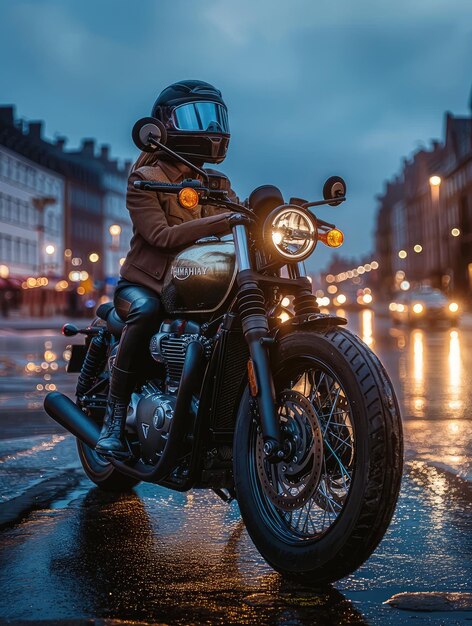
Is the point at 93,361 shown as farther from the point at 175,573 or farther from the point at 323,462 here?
the point at 323,462

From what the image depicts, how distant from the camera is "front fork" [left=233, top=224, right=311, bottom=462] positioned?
372 cm

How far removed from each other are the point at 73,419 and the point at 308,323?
201 centimetres

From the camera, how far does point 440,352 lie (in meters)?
21.2

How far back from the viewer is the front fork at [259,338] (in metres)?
3.72

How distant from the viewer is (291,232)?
394 centimetres

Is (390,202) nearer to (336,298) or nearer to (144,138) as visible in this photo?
(336,298)

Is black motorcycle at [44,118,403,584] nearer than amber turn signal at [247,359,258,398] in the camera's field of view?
Yes

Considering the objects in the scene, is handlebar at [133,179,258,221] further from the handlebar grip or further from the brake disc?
the brake disc

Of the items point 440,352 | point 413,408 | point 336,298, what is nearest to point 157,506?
point 413,408

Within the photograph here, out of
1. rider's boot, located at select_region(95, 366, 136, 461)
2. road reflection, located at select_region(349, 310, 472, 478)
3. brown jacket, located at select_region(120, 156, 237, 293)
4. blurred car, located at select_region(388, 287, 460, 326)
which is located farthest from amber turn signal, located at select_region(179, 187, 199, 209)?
blurred car, located at select_region(388, 287, 460, 326)

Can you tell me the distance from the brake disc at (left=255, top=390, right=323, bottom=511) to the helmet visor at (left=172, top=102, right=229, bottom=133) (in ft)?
4.85

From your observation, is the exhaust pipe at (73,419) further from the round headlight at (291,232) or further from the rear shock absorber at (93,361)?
the round headlight at (291,232)

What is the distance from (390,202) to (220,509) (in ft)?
502

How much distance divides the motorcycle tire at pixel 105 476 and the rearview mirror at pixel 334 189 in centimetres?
197
